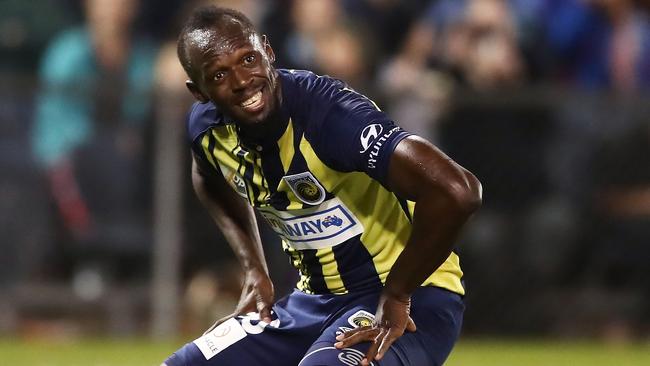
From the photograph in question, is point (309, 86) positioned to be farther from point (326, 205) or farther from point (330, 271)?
point (330, 271)

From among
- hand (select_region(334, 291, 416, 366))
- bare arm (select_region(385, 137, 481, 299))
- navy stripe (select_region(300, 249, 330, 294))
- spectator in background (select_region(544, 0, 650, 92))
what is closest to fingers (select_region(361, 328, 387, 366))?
hand (select_region(334, 291, 416, 366))

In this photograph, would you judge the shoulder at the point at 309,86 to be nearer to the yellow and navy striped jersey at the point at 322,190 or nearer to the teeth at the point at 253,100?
the yellow and navy striped jersey at the point at 322,190

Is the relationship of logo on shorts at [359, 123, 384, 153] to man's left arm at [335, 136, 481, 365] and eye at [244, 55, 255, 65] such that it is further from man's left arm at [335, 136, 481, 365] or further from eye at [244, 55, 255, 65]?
eye at [244, 55, 255, 65]

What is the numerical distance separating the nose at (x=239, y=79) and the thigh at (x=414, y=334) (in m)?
0.85

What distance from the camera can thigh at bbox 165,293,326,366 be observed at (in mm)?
4707

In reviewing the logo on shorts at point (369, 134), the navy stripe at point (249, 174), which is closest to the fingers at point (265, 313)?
the navy stripe at point (249, 174)

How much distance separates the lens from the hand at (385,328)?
14.2 feet

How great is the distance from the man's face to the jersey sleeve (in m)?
0.18

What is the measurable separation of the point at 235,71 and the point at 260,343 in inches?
39.2

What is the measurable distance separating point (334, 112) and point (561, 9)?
22.4ft

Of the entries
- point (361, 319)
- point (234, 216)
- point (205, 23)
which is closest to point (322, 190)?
point (361, 319)

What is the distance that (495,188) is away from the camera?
9820mm

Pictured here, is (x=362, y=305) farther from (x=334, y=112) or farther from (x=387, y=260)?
(x=334, y=112)

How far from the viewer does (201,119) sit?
16.3 ft
